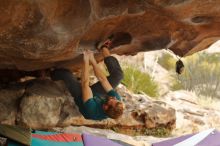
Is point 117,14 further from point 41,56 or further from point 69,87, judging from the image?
point 69,87

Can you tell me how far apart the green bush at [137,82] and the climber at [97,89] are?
503 centimetres

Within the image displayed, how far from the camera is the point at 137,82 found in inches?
490

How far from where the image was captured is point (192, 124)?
11.6m

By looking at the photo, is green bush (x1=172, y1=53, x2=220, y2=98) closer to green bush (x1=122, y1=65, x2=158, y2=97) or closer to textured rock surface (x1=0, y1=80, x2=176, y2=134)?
green bush (x1=122, y1=65, x2=158, y2=97)

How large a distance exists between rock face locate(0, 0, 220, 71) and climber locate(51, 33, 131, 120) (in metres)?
0.29

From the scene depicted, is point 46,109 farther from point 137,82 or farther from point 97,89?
point 137,82

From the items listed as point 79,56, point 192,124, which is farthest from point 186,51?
point 192,124

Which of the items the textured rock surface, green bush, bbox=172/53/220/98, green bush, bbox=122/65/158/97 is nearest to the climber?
the textured rock surface

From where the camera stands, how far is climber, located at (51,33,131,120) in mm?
5828

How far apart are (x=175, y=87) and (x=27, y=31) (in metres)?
15.9

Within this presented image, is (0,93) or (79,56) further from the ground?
(79,56)

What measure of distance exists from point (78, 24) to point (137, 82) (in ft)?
22.7

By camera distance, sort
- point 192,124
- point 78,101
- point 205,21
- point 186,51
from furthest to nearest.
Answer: point 192,124 → point 186,51 → point 78,101 → point 205,21

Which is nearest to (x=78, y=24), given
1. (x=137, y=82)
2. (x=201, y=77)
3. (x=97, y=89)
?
(x=97, y=89)
